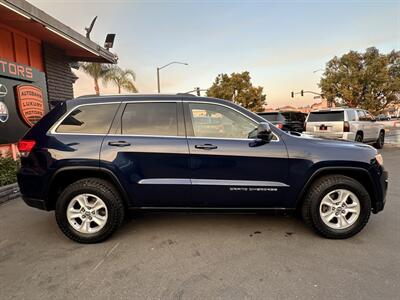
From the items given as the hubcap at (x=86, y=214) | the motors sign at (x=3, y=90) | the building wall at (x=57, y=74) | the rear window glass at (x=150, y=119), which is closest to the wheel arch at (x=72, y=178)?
Result: the hubcap at (x=86, y=214)

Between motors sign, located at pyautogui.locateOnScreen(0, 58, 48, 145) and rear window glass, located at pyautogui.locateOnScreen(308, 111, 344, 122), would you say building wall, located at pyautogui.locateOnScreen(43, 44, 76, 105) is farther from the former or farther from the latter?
rear window glass, located at pyautogui.locateOnScreen(308, 111, 344, 122)

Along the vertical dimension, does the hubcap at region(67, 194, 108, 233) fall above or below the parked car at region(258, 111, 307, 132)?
below

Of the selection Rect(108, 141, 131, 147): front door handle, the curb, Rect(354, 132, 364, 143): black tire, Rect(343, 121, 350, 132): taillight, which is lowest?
the curb

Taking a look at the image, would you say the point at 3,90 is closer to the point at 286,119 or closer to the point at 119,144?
the point at 119,144

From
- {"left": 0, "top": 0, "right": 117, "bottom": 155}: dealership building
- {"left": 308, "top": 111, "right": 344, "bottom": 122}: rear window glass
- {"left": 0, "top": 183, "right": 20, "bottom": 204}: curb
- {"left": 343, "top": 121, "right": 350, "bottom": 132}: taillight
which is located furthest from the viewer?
{"left": 308, "top": 111, "right": 344, "bottom": 122}: rear window glass

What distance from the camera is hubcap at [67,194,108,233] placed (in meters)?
3.38

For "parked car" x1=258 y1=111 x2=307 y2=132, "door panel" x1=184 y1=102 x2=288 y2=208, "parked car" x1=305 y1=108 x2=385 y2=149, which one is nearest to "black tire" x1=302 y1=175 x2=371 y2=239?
"door panel" x1=184 y1=102 x2=288 y2=208

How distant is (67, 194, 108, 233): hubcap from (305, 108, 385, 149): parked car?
24.2 feet

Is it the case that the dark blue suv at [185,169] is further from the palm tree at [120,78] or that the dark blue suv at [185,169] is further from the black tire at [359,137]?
the palm tree at [120,78]

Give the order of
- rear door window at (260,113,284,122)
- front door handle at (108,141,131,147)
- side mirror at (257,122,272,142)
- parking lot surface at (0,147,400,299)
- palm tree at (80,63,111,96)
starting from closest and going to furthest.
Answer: parking lot surface at (0,147,400,299) → side mirror at (257,122,272,142) → front door handle at (108,141,131,147) → rear door window at (260,113,284,122) → palm tree at (80,63,111,96)

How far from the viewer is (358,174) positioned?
11.4ft

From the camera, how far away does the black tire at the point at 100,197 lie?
333 cm

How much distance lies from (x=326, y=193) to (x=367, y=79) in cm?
2390

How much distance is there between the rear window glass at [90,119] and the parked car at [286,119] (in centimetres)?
800
